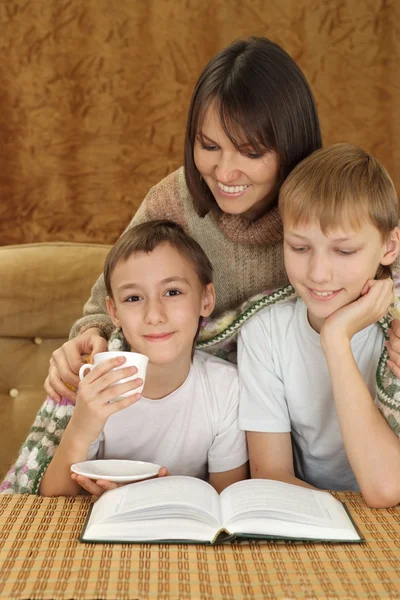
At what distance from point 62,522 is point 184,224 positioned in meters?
0.84

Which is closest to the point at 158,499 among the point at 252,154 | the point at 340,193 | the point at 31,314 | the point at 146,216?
the point at 340,193

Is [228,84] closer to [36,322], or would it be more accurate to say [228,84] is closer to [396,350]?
[396,350]

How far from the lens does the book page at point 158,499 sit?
114 cm

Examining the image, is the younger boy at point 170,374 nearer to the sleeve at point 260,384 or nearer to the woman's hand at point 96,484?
the sleeve at point 260,384

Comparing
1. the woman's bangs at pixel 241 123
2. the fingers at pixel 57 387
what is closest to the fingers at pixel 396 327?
the woman's bangs at pixel 241 123

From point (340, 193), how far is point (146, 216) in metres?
0.62

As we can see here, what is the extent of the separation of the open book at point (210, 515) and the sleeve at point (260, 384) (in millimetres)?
265

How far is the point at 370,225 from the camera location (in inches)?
53.7

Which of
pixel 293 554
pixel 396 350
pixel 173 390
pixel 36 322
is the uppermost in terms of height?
pixel 396 350

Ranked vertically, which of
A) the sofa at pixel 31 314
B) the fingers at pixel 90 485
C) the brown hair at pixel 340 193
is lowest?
the sofa at pixel 31 314

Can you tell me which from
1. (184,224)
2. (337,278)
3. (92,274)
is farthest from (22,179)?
(337,278)

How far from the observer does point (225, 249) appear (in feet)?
5.82

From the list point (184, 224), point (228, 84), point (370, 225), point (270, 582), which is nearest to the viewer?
point (270, 582)

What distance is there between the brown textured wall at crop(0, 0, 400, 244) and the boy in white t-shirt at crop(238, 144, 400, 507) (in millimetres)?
1161
